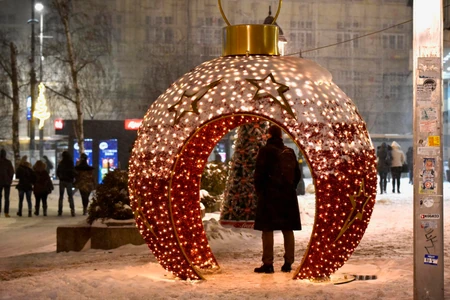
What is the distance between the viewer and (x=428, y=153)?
307 inches

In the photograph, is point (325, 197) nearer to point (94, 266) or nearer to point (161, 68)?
point (94, 266)

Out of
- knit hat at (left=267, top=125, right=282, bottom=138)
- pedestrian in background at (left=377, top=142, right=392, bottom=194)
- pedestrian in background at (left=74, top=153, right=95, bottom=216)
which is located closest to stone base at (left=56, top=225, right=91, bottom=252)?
knit hat at (left=267, top=125, right=282, bottom=138)

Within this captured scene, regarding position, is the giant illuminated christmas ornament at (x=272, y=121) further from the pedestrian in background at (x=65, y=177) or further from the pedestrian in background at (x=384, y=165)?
the pedestrian in background at (x=384, y=165)

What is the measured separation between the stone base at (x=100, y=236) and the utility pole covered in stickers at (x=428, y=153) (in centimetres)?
632

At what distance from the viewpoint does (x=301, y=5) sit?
215 ft

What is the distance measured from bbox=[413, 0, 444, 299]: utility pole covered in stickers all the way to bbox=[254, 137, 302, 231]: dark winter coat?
6.88ft

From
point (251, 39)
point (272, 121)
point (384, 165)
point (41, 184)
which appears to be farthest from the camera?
point (384, 165)

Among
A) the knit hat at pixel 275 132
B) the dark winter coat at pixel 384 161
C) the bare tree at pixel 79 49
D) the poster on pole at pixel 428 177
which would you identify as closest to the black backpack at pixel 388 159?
the dark winter coat at pixel 384 161

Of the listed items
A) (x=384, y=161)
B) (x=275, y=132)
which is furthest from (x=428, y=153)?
(x=384, y=161)

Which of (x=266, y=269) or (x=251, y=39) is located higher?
(x=251, y=39)

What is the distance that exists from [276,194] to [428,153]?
7.53ft

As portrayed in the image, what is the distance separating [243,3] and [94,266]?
5473 cm

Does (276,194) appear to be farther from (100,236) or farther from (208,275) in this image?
(100,236)

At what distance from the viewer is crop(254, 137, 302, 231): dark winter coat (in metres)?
9.62
